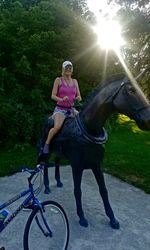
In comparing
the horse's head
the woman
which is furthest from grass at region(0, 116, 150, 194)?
the horse's head

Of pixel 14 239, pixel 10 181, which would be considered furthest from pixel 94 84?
pixel 14 239

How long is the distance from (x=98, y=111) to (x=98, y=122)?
158 millimetres

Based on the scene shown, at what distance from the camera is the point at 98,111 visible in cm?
484

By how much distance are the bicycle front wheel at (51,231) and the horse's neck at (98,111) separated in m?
1.27

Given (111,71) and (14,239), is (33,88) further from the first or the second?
(14,239)

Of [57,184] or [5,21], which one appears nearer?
[57,184]

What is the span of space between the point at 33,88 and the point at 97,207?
19.6 ft

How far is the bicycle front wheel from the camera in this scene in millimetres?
4106

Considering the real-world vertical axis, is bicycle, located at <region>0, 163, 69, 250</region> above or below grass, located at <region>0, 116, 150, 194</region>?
below

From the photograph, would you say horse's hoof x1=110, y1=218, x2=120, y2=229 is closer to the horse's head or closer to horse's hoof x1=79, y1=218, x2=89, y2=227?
horse's hoof x1=79, y1=218, x2=89, y2=227

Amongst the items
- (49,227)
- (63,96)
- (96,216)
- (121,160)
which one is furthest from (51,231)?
(121,160)

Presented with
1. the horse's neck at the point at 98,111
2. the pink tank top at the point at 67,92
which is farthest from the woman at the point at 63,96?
the horse's neck at the point at 98,111

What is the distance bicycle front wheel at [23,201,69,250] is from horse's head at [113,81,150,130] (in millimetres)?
1527

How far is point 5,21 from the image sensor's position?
10805 millimetres
